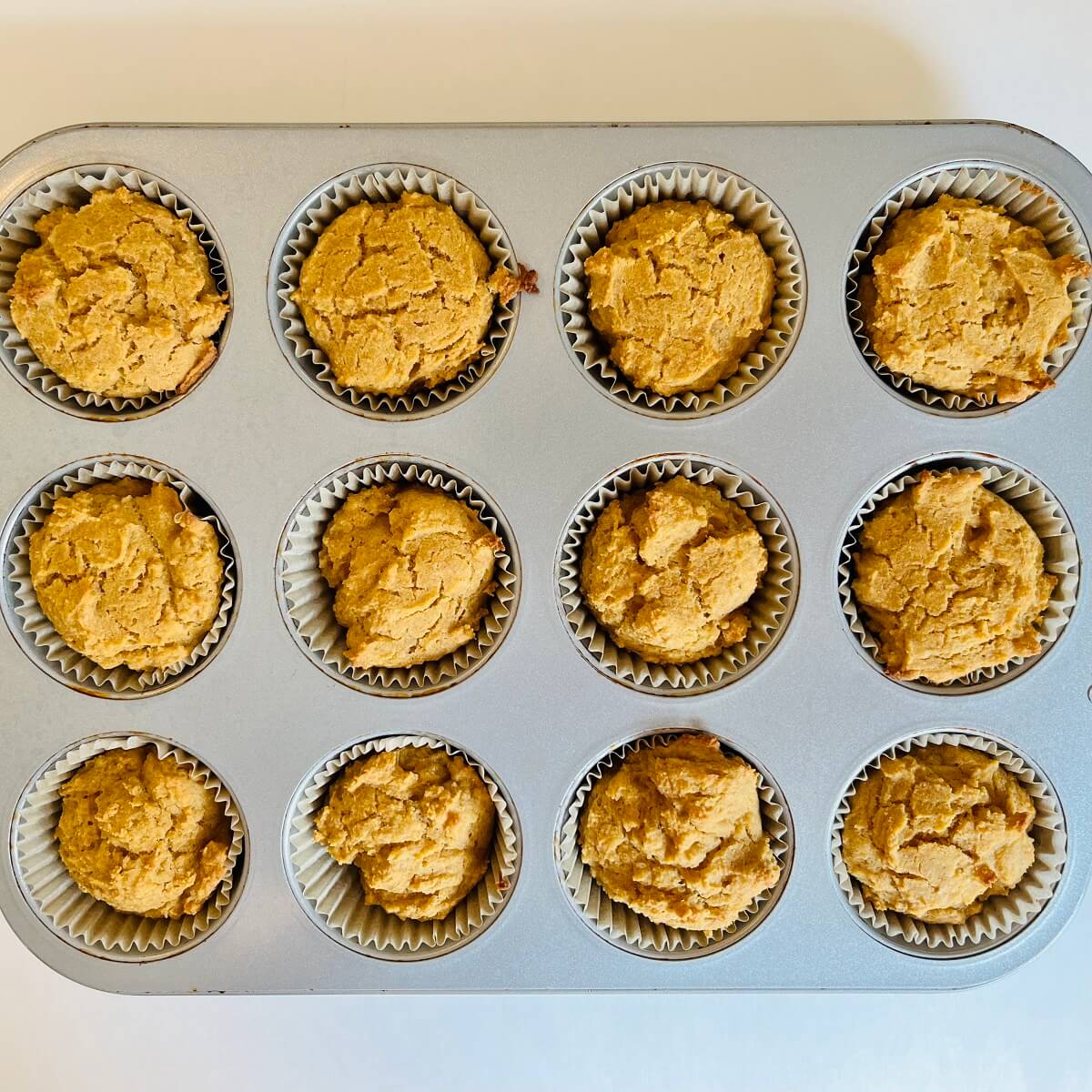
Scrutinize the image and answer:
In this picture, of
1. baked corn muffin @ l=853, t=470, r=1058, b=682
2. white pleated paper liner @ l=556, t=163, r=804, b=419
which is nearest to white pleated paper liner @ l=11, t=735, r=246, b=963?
white pleated paper liner @ l=556, t=163, r=804, b=419

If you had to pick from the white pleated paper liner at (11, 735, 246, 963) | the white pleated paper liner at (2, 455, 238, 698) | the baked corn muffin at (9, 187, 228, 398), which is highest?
the baked corn muffin at (9, 187, 228, 398)

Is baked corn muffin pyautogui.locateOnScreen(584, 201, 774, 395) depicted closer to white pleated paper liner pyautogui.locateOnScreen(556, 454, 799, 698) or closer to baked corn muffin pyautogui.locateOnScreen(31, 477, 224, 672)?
white pleated paper liner pyautogui.locateOnScreen(556, 454, 799, 698)

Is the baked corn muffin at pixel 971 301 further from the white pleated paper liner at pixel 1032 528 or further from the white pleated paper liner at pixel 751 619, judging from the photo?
the white pleated paper liner at pixel 751 619

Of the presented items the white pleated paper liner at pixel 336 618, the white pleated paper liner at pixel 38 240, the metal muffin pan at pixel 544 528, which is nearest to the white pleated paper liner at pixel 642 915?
the metal muffin pan at pixel 544 528

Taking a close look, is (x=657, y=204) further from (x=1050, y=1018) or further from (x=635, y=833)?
(x=1050, y=1018)

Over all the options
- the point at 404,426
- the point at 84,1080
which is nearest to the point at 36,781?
the point at 84,1080
